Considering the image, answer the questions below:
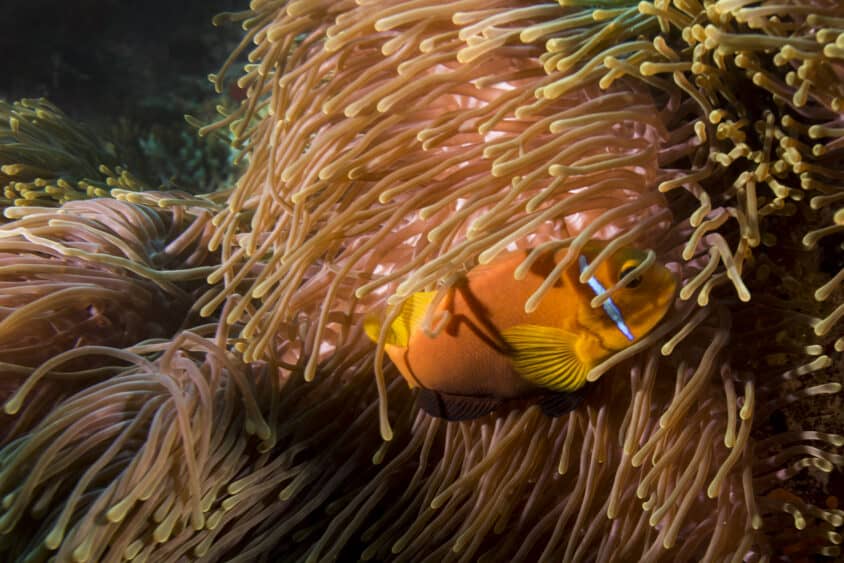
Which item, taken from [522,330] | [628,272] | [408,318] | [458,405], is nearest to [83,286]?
[408,318]

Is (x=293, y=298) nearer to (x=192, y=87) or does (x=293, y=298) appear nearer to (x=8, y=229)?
(x=8, y=229)

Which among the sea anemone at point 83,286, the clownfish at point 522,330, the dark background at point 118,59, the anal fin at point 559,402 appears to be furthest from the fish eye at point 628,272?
the dark background at point 118,59

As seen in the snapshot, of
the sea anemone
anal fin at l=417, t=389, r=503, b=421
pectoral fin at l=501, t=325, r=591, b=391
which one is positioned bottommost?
anal fin at l=417, t=389, r=503, b=421

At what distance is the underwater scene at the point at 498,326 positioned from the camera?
113cm

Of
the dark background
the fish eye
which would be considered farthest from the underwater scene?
the dark background

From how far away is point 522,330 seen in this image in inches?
44.4

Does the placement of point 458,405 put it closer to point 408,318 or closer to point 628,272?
point 408,318

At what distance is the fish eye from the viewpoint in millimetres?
1070

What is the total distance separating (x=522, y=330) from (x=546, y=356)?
6 cm

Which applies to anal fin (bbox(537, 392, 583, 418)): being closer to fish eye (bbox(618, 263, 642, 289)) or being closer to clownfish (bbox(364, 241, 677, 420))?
clownfish (bbox(364, 241, 677, 420))

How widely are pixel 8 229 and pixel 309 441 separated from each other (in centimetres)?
95

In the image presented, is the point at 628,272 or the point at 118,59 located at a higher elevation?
the point at 118,59

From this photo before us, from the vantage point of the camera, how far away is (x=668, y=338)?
1.22m

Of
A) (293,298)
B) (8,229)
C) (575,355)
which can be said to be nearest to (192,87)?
(8,229)
